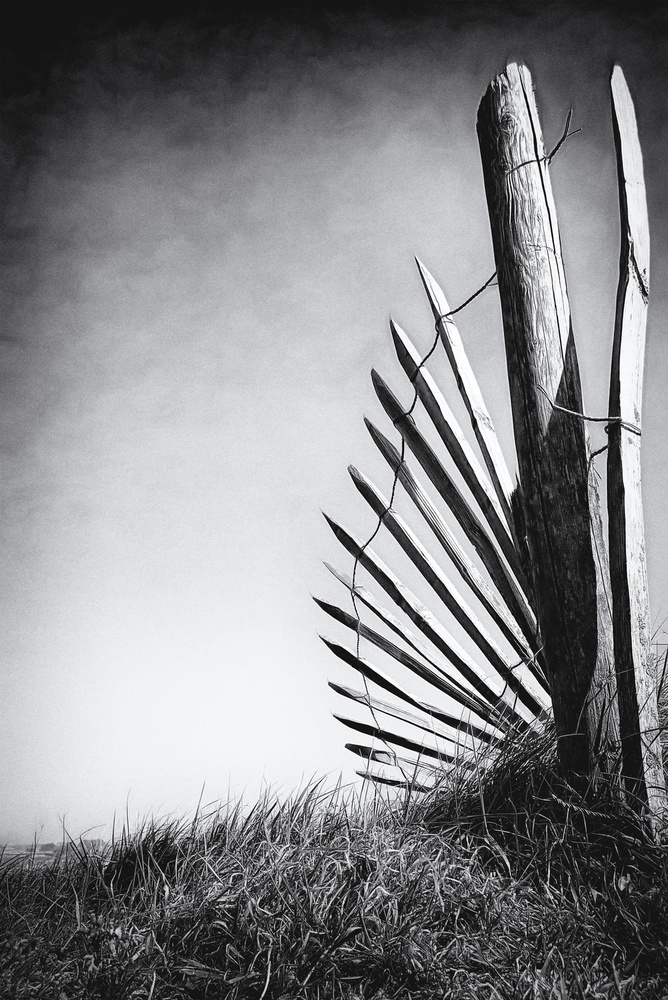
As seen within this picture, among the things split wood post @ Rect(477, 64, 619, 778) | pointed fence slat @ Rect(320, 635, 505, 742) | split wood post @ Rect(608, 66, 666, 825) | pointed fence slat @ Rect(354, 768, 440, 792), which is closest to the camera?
split wood post @ Rect(608, 66, 666, 825)

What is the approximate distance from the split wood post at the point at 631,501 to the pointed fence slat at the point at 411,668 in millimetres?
717

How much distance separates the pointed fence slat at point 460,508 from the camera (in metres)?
2.32

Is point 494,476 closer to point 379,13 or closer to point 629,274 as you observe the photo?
point 629,274

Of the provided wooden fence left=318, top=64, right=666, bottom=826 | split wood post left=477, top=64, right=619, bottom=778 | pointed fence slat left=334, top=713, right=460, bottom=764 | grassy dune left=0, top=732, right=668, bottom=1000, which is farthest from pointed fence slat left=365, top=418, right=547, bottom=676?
grassy dune left=0, top=732, right=668, bottom=1000

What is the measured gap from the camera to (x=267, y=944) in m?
1.09

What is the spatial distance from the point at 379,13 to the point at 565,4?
1232mm

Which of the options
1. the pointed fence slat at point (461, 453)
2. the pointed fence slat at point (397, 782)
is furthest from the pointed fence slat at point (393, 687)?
the pointed fence slat at point (461, 453)

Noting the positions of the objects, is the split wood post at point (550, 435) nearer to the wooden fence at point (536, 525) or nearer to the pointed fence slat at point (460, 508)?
the wooden fence at point (536, 525)

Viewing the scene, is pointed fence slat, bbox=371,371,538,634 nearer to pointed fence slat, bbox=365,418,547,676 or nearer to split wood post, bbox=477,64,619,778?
pointed fence slat, bbox=365,418,547,676

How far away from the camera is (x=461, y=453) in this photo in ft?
7.38

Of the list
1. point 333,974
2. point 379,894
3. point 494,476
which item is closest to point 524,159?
point 494,476

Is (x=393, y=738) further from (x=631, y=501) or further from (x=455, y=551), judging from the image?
(x=631, y=501)

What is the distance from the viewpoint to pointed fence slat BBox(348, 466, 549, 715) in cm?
225

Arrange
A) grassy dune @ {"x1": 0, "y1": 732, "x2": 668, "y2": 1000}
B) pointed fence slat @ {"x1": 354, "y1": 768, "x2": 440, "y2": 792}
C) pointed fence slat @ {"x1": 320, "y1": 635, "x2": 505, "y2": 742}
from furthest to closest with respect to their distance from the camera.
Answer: pointed fence slat @ {"x1": 320, "y1": 635, "x2": 505, "y2": 742}
pointed fence slat @ {"x1": 354, "y1": 768, "x2": 440, "y2": 792}
grassy dune @ {"x1": 0, "y1": 732, "x2": 668, "y2": 1000}
